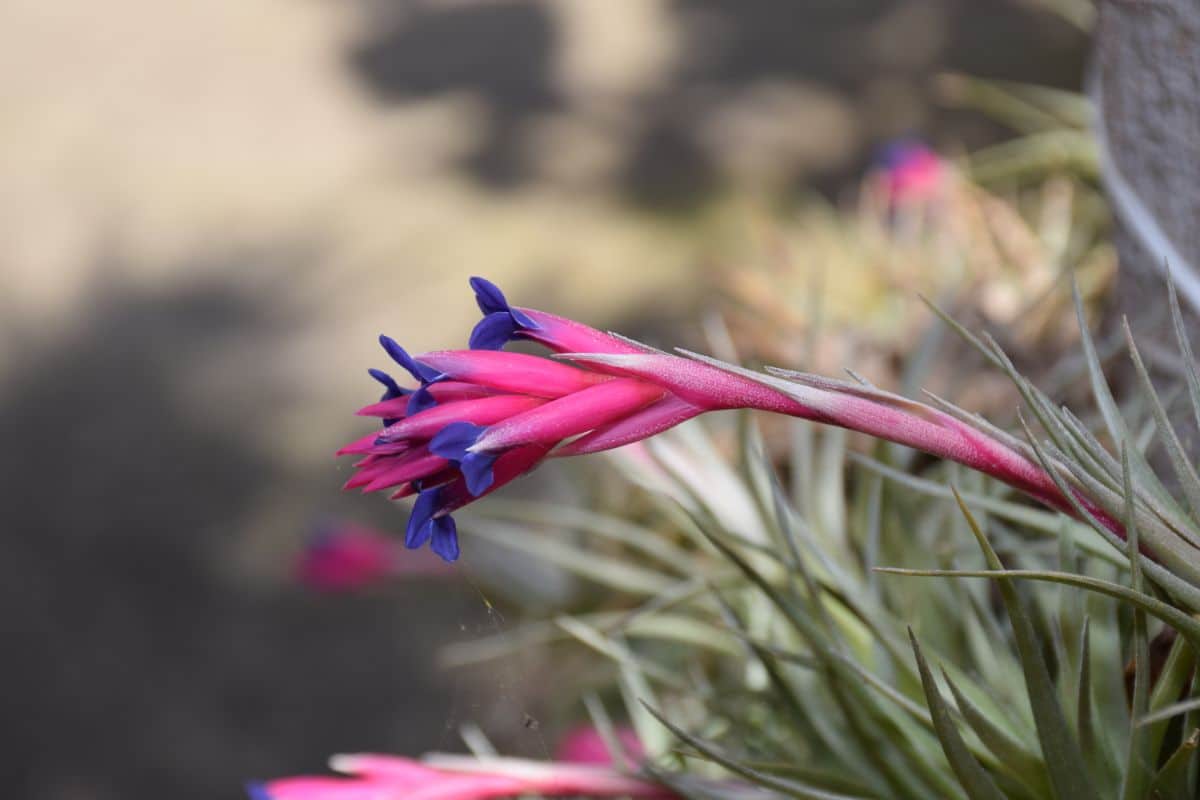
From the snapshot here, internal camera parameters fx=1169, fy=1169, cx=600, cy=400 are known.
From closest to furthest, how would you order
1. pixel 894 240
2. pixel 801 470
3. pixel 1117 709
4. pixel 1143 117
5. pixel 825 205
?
pixel 1117 709 < pixel 1143 117 < pixel 801 470 < pixel 894 240 < pixel 825 205

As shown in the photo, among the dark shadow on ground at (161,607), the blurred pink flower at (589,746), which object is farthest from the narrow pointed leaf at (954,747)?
the dark shadow on ground at (161,607)

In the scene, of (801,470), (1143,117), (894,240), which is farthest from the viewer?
(894,240)

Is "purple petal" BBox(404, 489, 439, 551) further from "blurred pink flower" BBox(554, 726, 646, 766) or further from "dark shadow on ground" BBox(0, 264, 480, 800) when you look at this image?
"dark shadow on ground" BBox(0, 264, 480, 800)

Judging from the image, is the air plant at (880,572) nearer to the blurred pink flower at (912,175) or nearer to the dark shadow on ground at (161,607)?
the blurred pink flower at (912,175)

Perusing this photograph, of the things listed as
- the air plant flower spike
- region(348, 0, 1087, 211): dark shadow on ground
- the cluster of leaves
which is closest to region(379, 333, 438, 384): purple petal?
the air plant flower spike

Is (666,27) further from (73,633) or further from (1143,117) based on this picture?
(1143,117)

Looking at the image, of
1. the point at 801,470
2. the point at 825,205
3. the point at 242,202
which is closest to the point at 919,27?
the point at 825,205

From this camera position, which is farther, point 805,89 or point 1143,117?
point 805,89
